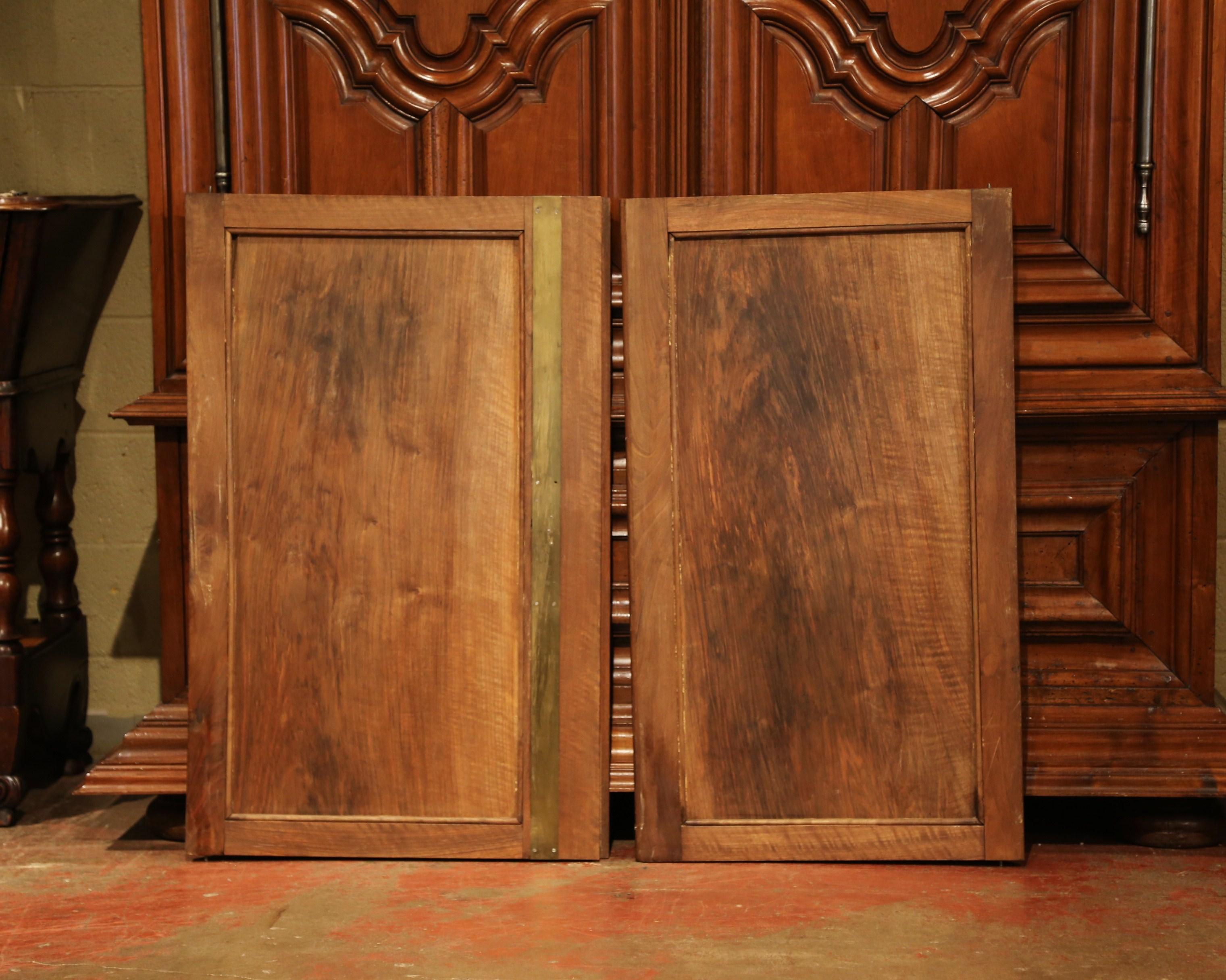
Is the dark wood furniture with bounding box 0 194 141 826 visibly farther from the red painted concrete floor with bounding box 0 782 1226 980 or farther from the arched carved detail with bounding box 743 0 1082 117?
the arched carved detail with bounding box 743 0 1082 117

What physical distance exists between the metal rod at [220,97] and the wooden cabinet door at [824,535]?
707 mm

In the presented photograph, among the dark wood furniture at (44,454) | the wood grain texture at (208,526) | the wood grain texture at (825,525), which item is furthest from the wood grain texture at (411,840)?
the dark wood furniture at (44,454)

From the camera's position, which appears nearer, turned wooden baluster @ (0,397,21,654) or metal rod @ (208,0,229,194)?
metal rod @ (208,0,229,194)

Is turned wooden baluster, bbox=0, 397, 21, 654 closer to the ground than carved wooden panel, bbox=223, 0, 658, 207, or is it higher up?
closer to the ground

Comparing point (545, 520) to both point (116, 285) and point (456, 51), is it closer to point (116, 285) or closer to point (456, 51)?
point (456, 51)

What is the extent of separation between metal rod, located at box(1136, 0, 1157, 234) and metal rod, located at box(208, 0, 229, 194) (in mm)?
1528

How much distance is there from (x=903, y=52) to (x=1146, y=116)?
0.41 metres

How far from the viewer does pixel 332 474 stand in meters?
2.04

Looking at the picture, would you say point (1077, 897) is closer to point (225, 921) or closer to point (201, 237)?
point (225, 921)

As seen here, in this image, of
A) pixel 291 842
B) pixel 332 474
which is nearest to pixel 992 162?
pixel 332 474

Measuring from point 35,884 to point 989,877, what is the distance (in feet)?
4.94

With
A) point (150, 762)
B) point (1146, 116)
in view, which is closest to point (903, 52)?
point (1146, 116)

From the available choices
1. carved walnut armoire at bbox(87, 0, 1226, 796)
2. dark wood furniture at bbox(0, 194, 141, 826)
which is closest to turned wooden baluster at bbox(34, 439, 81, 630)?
dark wood furniture at bbox(0, 194, 141, 826)

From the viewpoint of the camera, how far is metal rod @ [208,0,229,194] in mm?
2131
